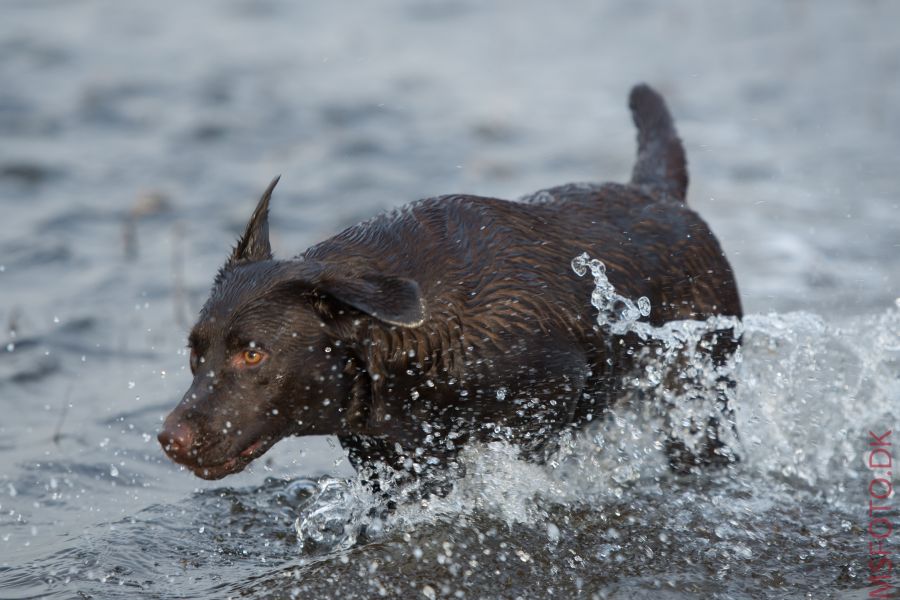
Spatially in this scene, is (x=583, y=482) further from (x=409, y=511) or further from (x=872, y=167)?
(x=872, y=167)

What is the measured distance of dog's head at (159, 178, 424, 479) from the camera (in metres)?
4.34

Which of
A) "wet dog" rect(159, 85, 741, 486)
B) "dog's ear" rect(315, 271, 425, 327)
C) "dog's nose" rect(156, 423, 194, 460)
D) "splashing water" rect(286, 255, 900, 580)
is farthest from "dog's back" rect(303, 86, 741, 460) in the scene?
"dog's nose" rect(156, 423, 194, 460)

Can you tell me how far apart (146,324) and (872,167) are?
5.70 meters

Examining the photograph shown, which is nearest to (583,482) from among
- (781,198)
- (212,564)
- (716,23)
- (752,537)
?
(752,537)

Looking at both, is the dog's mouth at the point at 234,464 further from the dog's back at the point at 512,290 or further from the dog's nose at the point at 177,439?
the dog's back at the point at 512,290

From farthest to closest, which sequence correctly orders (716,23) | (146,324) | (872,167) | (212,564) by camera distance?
(716,23) → (872,167) → (146,324) → (212,564)

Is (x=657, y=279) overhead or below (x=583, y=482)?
overhead

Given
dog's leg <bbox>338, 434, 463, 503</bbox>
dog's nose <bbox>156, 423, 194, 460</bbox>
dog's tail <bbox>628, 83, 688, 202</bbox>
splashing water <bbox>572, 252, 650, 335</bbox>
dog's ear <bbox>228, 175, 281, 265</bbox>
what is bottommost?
dog's leg <bbox>338, 434, 463, 503</bbox>

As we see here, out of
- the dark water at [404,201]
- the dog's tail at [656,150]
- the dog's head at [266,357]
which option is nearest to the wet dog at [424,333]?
the dog's head at [266,357]

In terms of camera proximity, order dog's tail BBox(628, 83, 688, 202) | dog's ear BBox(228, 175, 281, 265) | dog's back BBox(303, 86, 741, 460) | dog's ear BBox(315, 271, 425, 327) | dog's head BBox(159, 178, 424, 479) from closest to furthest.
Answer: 1. dog's ear BBox(315, 271, 425, 327)
2. dog's head BBox(159, 178, 424, 479)
3. dog's back BBox(303, 86, 741, 460)
4. dog's ear BBox(228, 175, 281, 265)
5. dog's tail BBox(628, 83, 688, 202)

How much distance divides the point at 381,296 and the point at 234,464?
81cm

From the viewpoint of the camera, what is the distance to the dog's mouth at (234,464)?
4.40 meters

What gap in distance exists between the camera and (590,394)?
512cm

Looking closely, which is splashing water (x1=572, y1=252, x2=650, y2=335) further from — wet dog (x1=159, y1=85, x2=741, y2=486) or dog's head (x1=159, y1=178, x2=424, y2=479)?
dog's head (x1=159, y1=178, x2=424, y2=479)
